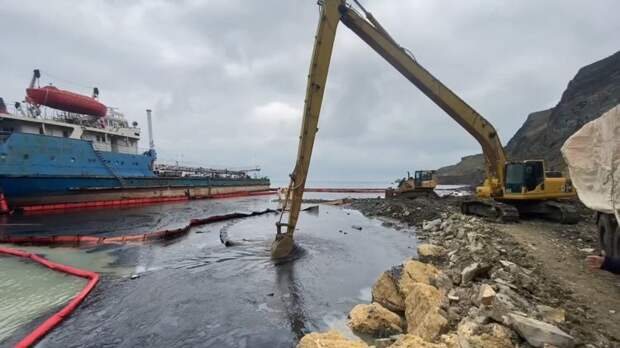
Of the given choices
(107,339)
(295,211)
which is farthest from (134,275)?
(295,211)

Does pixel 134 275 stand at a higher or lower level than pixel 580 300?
lower

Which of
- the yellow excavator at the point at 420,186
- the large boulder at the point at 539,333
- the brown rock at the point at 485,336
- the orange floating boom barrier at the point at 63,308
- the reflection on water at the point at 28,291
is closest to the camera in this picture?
the large boulder at the point at 539,333

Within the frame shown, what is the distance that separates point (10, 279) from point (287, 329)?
8.66 meters

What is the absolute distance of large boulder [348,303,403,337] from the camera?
5477 mm

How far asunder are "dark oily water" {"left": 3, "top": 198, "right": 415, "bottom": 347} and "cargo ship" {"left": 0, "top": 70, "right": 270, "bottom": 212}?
18.0 meters

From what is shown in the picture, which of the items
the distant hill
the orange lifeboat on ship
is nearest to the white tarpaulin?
the distant hill

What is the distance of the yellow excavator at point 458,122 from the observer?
10266 millimetres

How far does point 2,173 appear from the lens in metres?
22.0

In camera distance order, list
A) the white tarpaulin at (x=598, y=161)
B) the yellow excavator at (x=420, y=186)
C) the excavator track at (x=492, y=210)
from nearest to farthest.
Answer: the white tarpaulin at (x=598, y=161), the excavator track at (x=492, y=210), the yellow excavator at (x=420, y=186)

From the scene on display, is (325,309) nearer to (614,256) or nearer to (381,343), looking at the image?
(381,343)

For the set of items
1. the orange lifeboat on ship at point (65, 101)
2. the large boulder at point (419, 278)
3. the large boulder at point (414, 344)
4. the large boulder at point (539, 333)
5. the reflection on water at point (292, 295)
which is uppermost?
the orange lifeboat on ship at point (65, 101)


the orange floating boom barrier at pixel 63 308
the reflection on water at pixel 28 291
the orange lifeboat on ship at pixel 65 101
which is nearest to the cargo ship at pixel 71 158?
the orange lifeboat on ship at pixel 65 101

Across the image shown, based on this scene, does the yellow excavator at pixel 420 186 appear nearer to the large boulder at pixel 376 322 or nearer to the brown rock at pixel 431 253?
the brown rock at pixel 431 253

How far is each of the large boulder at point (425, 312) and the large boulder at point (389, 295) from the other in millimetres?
416
